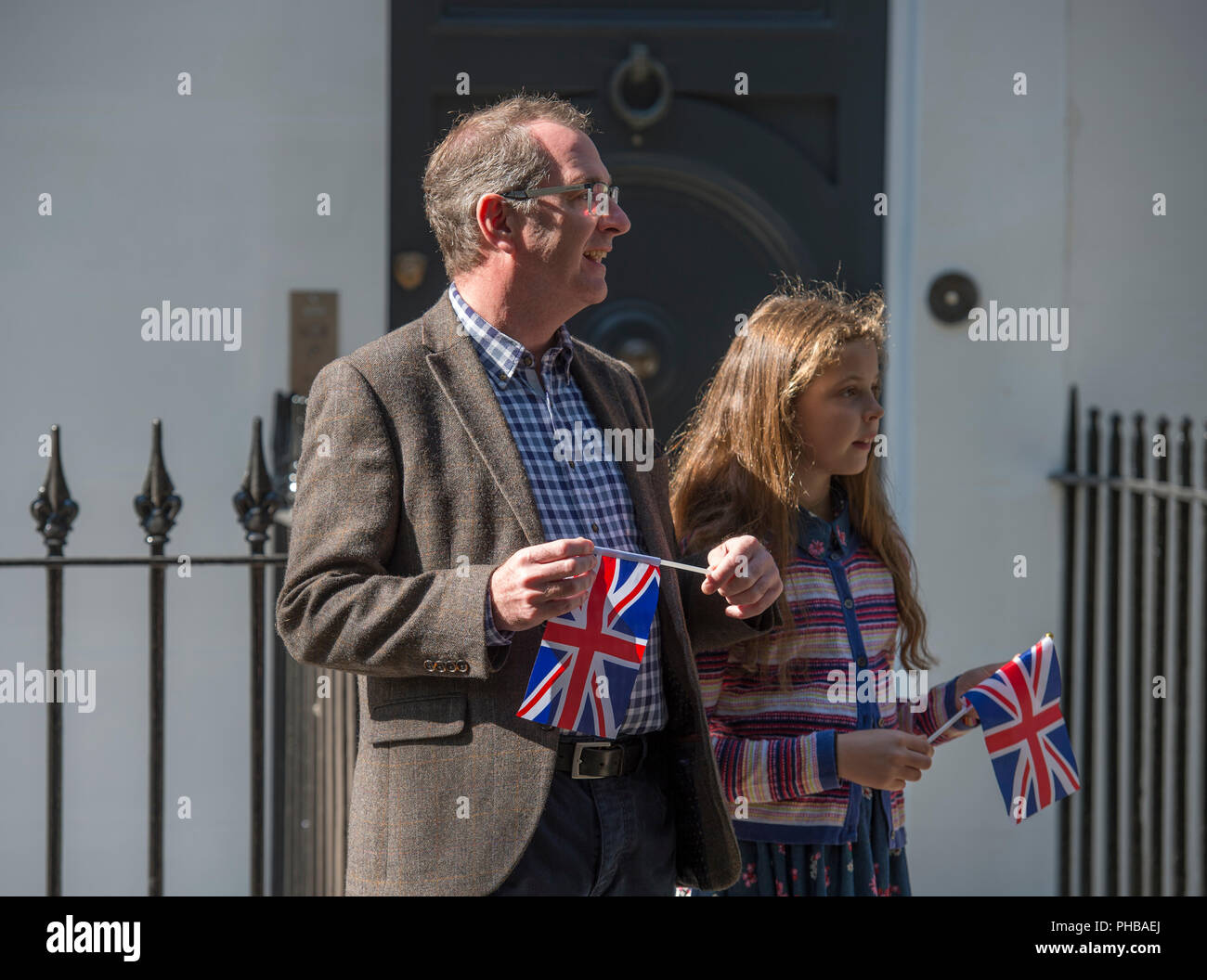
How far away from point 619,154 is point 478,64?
1.74 ft

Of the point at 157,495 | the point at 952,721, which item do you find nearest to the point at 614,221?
the point at 952,721

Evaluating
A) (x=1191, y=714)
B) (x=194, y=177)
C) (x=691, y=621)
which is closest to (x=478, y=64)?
(x=194, y=177)

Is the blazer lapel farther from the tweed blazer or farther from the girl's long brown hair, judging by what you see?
the girl's long brown hair

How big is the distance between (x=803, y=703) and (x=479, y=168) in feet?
3.60

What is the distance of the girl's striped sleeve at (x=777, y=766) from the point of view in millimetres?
2273

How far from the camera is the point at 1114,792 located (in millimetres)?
3809

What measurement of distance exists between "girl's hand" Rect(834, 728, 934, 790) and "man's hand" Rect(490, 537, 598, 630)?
67 cm

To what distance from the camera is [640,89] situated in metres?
4.24

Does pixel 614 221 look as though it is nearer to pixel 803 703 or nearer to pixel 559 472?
pixel 559 472

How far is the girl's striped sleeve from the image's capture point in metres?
2.27

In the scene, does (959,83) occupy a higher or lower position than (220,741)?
higher
